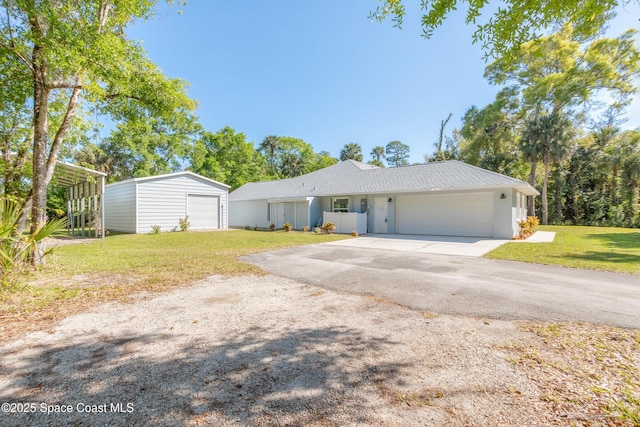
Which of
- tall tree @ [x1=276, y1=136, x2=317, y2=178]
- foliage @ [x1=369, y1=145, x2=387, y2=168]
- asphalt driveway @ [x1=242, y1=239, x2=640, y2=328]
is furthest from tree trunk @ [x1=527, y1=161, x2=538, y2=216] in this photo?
A: tall tree @ [x1=276, y1=136, x2=317, y2=178]

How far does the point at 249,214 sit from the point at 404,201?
14.0m

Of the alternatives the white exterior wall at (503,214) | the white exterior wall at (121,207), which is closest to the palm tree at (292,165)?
the white exterior wall at (121,207)

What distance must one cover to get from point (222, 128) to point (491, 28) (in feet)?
111

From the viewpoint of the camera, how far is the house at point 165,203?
16.2 meters

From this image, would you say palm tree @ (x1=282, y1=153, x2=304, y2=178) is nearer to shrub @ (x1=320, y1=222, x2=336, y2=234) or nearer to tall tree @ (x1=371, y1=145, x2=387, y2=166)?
tall tree @ (x1=371, y1=145, x2=387, y2=166)

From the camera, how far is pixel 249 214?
24.3 metres

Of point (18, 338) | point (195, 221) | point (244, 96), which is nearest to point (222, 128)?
point (244, 96)

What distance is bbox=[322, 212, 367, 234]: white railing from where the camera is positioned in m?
16.7

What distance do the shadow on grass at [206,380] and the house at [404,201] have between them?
1343 centimetres

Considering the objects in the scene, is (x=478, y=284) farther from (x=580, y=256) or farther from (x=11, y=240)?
(x=11, y=240)

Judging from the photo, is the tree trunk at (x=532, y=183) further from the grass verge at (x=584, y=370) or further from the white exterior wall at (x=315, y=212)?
the grass verge at (x=584, y=370)

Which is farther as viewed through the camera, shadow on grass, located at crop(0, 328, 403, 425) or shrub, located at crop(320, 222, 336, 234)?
shrub, located at crop(320, 222, 336, 234)

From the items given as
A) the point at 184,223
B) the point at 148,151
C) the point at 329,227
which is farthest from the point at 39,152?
the point at 148,151

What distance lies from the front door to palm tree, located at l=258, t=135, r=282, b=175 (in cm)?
2907
